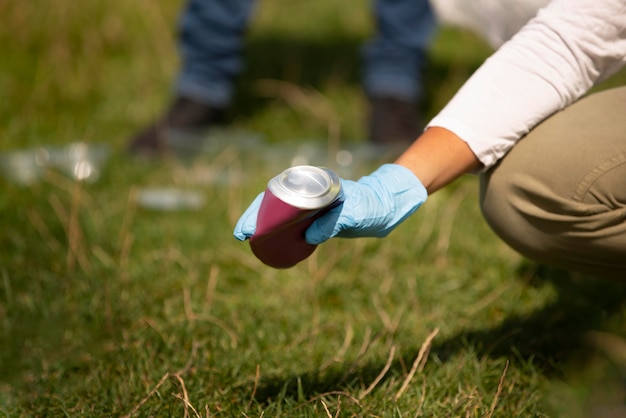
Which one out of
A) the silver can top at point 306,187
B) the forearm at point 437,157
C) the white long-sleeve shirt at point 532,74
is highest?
the white long-sleeve shirt at point 532,74

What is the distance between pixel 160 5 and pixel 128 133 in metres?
1.16

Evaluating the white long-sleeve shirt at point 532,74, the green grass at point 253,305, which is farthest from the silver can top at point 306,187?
the green grass at point 253,305

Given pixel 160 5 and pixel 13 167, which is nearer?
pixel 13 167

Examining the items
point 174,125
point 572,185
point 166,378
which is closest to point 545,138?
point 572,185

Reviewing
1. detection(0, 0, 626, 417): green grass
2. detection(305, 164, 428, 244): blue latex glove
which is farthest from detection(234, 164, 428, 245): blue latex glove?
detection(0, 0, 626, 417): green grass

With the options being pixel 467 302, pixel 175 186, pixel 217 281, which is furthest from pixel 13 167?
pixel 467 302

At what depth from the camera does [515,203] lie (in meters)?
1.34

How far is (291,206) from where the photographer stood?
1067 millimetres

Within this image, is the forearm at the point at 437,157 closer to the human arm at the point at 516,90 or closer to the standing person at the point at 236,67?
the human arm at the point at 516,90

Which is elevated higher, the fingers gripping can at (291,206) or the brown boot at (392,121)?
the fingers gripping can at (291,206)

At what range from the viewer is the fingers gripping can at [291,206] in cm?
107

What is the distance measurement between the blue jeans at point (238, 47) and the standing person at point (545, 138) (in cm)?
151

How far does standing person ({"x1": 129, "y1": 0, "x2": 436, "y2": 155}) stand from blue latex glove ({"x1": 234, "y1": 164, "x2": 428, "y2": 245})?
1487 millimetres

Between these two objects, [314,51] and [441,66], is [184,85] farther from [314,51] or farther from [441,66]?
[441,66]
